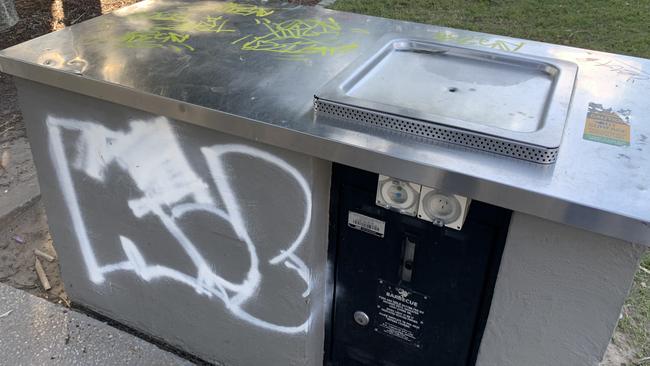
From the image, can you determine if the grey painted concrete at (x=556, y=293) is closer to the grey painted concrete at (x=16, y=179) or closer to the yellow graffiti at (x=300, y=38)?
the yellow graffiti at (x=300, y=38)

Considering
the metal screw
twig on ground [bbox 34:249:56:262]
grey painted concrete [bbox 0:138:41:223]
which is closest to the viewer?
the metal screw

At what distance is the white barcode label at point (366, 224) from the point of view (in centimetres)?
198

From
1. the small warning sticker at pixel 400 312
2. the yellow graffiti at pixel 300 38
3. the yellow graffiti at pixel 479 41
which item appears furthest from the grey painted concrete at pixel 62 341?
the yellow graffiti at pixel 479 41

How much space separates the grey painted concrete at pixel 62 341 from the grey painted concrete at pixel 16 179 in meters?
0.78

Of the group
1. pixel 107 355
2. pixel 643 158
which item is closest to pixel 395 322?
pixel 643 158

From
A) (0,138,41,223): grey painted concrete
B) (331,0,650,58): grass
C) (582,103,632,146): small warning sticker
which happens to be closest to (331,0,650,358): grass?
Answer: (331,0,650,58): grass

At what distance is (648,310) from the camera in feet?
9.05

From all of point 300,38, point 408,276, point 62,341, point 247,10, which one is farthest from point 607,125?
point 62,341

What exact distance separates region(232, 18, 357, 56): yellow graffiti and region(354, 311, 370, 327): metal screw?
3.36 feet

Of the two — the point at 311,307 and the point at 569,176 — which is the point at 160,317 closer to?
the point at 311,307

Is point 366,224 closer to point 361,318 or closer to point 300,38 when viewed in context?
point 361,318

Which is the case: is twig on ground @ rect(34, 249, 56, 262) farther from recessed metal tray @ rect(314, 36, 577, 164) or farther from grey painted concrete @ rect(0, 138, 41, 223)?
recessed metal tray @ rect(314, 36, 577, 164)

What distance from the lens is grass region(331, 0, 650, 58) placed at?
19.0 feet

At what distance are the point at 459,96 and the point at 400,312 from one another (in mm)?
791
